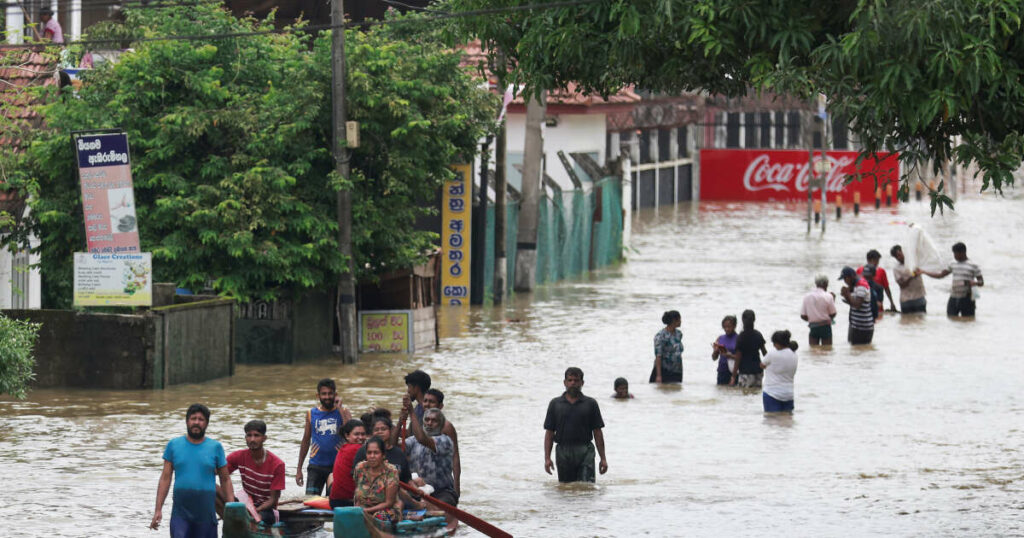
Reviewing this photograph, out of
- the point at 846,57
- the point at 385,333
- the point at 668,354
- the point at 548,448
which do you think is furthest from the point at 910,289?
the point at 846,57

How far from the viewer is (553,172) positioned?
5147cm

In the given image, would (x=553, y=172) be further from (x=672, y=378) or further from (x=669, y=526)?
(x=669, y=526)

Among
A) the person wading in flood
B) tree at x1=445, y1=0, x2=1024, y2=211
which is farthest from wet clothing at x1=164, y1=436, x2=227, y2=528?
the person wading in flood

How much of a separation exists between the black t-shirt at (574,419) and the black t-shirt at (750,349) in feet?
24.8

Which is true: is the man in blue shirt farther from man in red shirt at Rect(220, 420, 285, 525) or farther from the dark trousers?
the dark trousers

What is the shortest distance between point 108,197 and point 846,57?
534 inches

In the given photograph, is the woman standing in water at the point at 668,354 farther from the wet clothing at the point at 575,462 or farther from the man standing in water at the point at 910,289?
the man standing in water at the point at 910,289

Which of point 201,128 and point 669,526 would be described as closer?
point 669,526

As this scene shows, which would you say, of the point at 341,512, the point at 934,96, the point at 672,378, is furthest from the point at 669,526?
the point at 672,378

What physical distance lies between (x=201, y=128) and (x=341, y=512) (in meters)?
13.8

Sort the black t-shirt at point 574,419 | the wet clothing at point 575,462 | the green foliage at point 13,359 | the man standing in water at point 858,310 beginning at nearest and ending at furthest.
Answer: the green foliage at point 13,359, the black t-shirt at point 574,419, the wet clothing at point 575,462, the man standing in water at point 858,310

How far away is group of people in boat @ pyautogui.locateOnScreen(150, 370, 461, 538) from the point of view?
39.5ft

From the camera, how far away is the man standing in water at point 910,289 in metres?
32.1

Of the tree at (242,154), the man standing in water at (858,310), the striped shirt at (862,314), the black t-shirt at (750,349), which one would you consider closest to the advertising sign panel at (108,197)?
the tree at (242,154)
